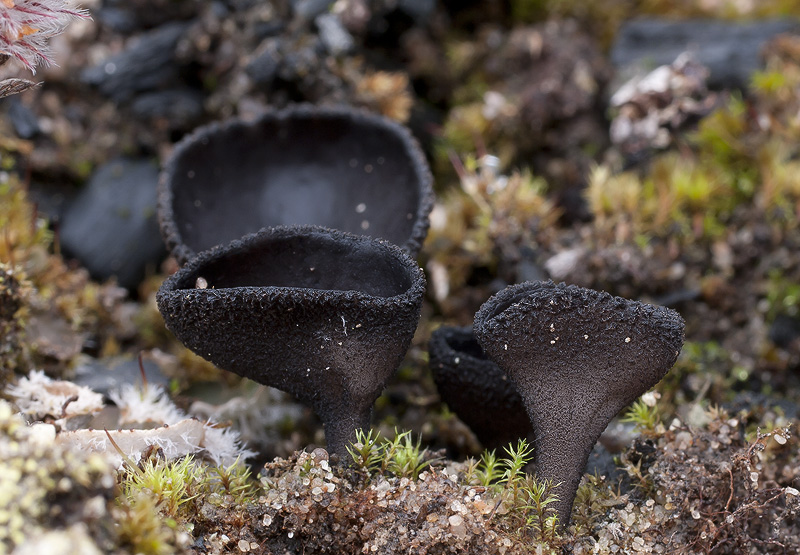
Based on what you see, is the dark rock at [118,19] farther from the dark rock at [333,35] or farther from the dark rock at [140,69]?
Result: the dark rock at [333,35]

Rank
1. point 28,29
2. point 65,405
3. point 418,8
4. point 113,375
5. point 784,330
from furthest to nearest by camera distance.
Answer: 1. point 418,8
2. point 784,330
3. point 113,375
4. point 65,405
5. point 28,29

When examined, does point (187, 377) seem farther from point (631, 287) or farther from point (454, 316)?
point (631, 287)

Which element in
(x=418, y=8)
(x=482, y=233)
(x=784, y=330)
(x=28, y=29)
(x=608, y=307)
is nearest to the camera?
(x=608, y=307)

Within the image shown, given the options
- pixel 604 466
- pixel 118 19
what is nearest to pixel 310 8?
pixel 118 19

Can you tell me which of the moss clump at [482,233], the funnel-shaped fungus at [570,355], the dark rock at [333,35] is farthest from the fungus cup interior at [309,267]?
the dark rock at [333,35]

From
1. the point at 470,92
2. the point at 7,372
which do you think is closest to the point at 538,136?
the point at 470,92

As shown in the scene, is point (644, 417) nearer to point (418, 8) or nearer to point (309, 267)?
point (309, 267)
